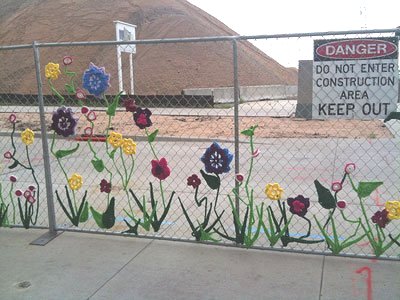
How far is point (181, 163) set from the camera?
8.93 meters

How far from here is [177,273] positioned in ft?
12.2

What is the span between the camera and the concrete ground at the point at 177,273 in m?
3.36

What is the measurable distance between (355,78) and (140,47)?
40105mm

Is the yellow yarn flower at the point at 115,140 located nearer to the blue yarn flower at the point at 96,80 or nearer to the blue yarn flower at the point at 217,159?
the blue yarn flower at the point at 96,80

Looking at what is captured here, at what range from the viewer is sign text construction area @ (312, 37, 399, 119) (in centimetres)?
360

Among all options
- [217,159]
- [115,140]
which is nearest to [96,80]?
[115,140]

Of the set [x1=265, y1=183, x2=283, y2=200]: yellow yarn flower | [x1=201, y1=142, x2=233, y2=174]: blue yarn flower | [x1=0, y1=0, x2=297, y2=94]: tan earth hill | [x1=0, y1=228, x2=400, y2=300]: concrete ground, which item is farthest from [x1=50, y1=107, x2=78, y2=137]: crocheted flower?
[x1=0, y1=0, x2=297, y2=94]: tan earth hill

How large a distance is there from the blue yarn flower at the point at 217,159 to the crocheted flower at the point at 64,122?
55.9 inches

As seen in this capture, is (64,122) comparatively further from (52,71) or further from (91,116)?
(52,71)

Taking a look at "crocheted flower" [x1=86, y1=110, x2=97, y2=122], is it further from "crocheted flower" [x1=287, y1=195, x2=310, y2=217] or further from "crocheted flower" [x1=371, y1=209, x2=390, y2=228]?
"crocheted flower" [x1=371, y1=209, x2=390, y2=228]

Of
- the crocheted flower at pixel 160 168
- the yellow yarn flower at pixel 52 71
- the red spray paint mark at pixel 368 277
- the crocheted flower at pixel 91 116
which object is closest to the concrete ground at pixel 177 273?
the red spray paint mark at pixel 368 277

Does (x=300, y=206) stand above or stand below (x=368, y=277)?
above

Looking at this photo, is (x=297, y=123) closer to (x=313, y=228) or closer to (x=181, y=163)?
(x=181, y=163)

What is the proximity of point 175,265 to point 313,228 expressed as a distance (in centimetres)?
182
